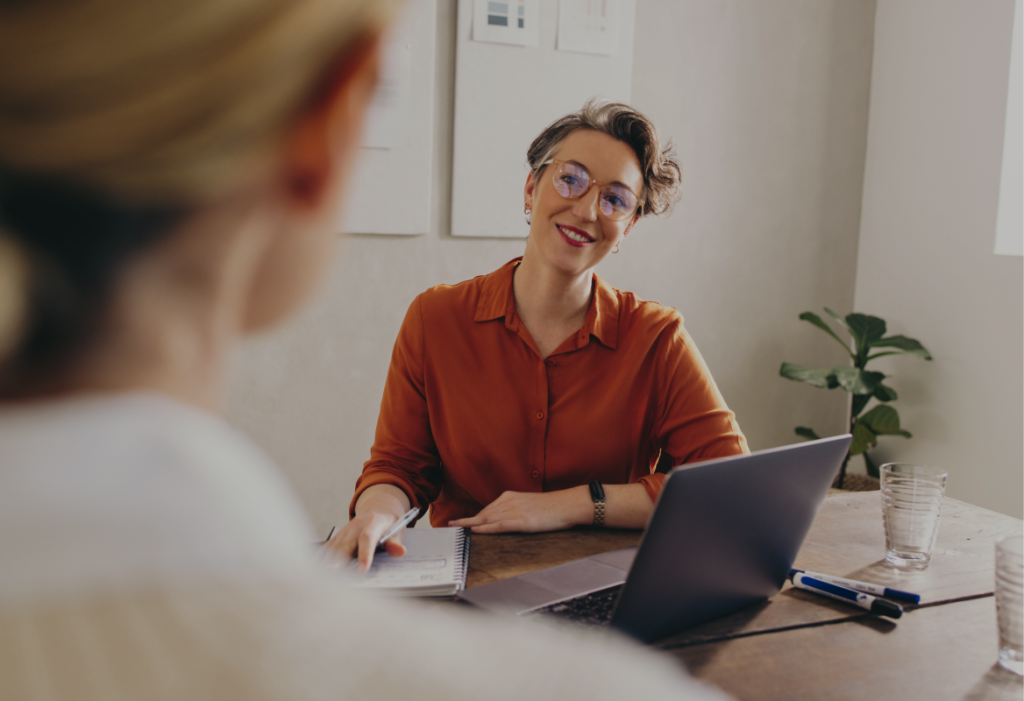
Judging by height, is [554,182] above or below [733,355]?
above

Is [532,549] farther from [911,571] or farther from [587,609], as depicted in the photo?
[911,571]

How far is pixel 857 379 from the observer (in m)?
3.22

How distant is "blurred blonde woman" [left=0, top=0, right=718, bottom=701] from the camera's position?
252mm

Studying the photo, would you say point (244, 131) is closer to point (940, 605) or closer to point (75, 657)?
point (75, 657)

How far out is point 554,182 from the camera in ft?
6.03

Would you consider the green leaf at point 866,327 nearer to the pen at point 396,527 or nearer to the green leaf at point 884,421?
the green leaf at point 884,421

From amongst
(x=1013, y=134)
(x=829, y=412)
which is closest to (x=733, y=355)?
(x=829, y=412)

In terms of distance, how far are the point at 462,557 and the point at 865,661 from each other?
1.86 ft

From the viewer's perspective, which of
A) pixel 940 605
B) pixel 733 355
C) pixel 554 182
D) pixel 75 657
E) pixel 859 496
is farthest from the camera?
pixel 733 355

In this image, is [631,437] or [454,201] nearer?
[631,437]

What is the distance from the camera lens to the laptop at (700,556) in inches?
34.0

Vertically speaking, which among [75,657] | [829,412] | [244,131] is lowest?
[829,412]

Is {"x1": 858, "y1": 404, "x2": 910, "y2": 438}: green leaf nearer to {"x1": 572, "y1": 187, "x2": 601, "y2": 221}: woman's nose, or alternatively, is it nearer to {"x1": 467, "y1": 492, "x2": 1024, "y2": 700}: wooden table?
{"x1": 467, "y1": 492, "x2": 1024, "y2": 700}: wooden table

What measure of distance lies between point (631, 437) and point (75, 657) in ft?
→ 5.02
